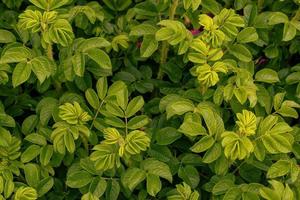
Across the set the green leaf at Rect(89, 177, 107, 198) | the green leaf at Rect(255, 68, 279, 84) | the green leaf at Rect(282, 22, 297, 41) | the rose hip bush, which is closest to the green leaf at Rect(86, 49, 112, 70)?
the rose hip bush

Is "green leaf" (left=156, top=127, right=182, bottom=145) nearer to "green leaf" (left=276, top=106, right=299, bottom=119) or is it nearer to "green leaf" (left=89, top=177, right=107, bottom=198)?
"green leaf" (left=89, top=177, right=107, bottom=198)

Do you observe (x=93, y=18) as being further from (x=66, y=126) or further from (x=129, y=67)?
(x=66, y=126)

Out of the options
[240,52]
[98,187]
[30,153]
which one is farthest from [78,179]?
[240,52]

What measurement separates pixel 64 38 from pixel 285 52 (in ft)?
2.71

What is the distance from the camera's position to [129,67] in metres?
2.08

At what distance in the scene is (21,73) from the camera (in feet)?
5.65

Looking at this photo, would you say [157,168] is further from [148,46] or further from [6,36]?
[6,36]

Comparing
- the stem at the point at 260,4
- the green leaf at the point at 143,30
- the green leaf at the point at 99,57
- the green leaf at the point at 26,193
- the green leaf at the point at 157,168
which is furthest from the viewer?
the stem at the point at 260,4

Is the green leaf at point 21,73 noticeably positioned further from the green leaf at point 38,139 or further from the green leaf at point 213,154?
the green leaf at point 213,154

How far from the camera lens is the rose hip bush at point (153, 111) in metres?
1.66

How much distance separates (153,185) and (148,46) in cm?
A: 47

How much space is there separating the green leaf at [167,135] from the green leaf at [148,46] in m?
0.25

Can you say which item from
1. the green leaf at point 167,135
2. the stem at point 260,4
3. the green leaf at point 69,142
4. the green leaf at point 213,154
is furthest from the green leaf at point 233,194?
the stem at point 260,4

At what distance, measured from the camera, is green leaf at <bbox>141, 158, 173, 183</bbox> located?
5.57 feet
